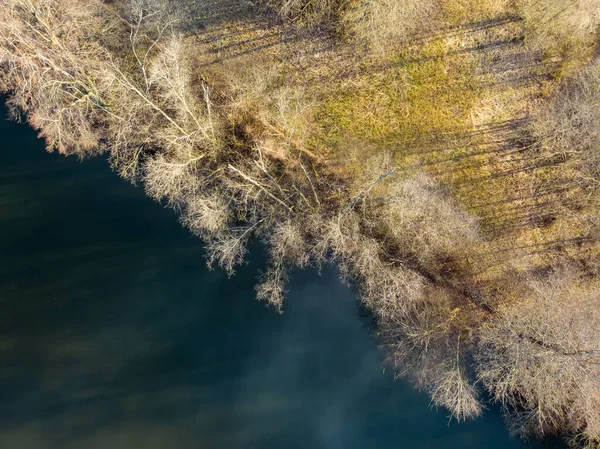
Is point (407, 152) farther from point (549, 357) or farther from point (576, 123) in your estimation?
point (549, 357)

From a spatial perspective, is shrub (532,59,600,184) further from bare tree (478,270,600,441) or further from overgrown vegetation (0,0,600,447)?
bare tree (478,270,600,441)

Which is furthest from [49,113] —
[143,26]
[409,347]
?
[409,347]

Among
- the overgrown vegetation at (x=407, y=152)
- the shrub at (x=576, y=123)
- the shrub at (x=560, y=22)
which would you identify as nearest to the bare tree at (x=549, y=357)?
the overgrown vegetation at (x=407, y=152)

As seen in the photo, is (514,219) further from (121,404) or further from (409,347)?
(121,404)

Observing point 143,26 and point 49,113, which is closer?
point 49,113

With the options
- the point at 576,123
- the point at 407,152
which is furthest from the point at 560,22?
the point at 407,152

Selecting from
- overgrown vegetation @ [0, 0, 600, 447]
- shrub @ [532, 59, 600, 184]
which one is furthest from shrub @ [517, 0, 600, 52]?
shrub @ [532, 59, 600, 184]

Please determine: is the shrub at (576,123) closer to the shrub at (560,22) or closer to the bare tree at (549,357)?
the shrub at (560,22)

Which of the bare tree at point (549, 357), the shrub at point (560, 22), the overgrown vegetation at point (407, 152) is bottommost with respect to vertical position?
the bare tree at point (549, 357)
